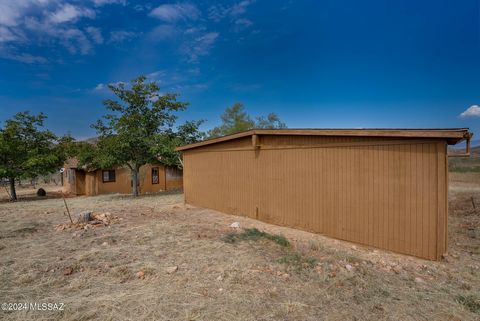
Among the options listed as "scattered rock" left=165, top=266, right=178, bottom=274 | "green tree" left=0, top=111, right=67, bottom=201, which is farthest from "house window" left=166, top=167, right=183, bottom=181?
"scattered rock" left=165, top=266, right=178, bottom=274

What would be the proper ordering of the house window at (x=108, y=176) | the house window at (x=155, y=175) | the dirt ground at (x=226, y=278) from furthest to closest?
the house window at (x=155, y=175), the house window at (x=108, y=176), the dirt ground at (x=226, y=278)

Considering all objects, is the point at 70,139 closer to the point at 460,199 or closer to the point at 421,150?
the point at 421,150

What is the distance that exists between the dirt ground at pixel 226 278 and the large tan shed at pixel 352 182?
437 millimetres

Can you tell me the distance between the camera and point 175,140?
567 inches

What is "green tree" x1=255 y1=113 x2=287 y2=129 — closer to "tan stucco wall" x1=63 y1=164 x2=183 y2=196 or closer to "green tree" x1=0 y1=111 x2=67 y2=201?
"tan stucco wall" x1=63 y1=164 x2=183 y2=196

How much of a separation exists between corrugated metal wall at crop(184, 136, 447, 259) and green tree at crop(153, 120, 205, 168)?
636 centimetres

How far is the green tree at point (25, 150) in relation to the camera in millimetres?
14461

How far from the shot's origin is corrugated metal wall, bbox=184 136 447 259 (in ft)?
14.2

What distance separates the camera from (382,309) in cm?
281

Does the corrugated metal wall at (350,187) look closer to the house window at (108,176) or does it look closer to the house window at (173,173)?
the house window at (173,173)

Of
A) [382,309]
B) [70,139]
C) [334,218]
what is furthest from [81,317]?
[70,139]

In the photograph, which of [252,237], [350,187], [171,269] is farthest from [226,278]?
[350,187]

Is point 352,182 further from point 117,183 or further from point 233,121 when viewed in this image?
point 233,121

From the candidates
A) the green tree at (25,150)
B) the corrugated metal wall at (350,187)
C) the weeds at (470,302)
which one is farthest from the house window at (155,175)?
the weeds at (470,302)
